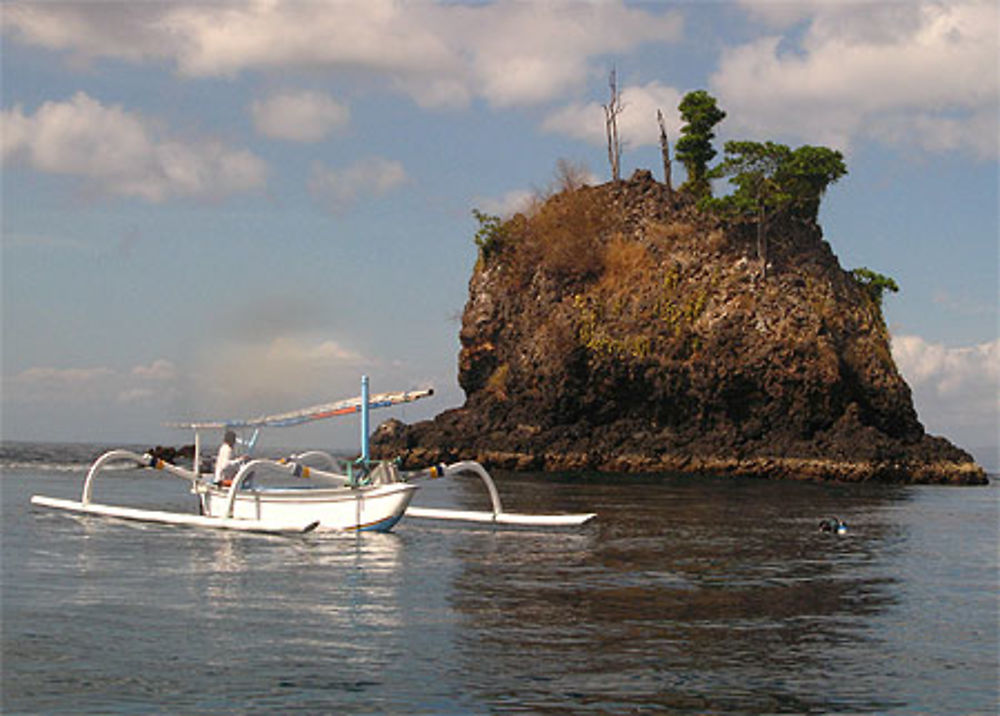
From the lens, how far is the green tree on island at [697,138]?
290 feet

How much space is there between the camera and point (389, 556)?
29.2 meters

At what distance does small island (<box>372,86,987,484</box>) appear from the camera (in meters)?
74.6

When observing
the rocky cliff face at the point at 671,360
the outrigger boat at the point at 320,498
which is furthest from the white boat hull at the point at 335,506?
the rocky cliff face at the point at 671,360

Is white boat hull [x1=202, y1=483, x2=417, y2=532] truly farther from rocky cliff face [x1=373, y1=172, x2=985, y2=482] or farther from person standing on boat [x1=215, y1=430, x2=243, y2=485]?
rocky cliff face [x1=373, y1=172, x2=985, y2=482]

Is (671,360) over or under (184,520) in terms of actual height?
over

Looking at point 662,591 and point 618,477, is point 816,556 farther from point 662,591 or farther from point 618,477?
point 618,477

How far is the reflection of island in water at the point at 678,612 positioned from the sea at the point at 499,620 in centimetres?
7

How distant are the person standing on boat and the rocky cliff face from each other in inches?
1558

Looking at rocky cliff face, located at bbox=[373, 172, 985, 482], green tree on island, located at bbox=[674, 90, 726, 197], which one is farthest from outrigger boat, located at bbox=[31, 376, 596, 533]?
green tree on island, located at bbox=[674, 90, 726, 197]

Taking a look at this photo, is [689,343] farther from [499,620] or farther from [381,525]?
[499,620]

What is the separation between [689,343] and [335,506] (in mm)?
48360

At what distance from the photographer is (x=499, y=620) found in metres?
20.3

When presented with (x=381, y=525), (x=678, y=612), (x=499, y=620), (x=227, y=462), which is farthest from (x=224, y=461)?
(x=678, y=612)

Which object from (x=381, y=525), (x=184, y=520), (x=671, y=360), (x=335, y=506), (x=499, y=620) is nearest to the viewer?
(x=499, y=620)
